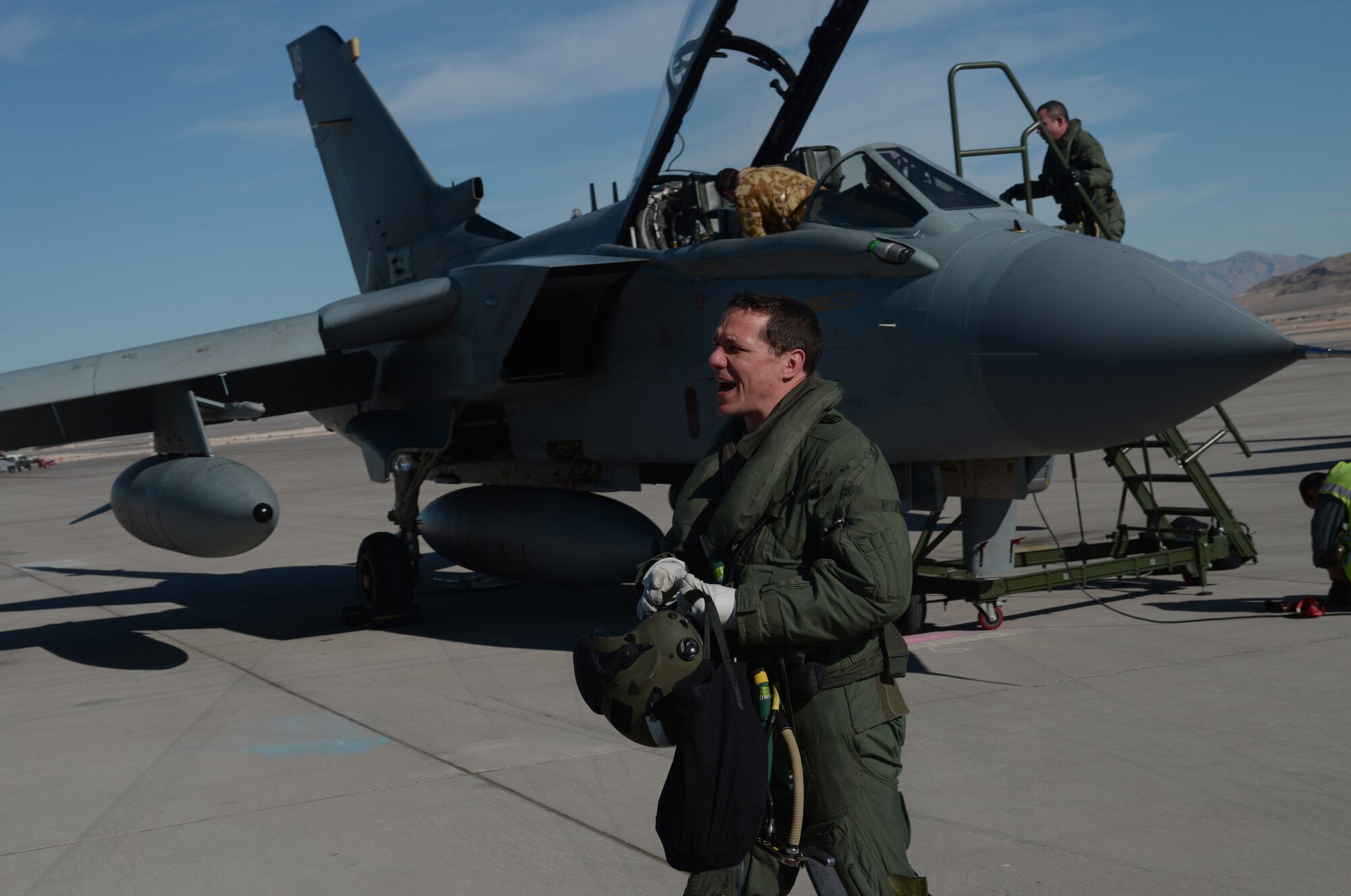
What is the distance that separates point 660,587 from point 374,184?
10.3m

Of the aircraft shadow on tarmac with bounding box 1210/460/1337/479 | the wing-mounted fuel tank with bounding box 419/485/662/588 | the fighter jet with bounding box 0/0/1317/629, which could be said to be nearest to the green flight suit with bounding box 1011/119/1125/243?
the fighter jet with bounding box 0/0/1317/629

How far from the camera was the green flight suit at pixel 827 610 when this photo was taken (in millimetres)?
2623

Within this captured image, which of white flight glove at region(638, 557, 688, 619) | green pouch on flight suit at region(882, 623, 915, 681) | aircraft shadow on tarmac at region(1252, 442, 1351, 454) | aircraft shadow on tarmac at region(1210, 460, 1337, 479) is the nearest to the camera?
white flight glove at region(638, 557, 688, 619)

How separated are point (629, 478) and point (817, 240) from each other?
293 centimetres

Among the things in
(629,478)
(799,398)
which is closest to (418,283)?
(629,478)

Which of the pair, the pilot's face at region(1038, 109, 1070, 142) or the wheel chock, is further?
the pilot's face at region(1038, 109, 1070, 142)

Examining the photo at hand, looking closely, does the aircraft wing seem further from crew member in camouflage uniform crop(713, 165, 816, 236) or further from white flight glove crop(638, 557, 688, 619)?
white flight glove crop(638, 557, 688, 619)

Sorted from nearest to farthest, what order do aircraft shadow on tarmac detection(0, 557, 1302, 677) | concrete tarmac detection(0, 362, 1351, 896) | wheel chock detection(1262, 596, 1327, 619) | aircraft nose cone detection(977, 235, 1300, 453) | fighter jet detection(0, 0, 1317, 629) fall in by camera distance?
concrete tarmac detection(0, 362, 1351, 896), aircraft nose cone detection(977, 235, 1300, 453), fighter jet detection(0, 0, 1317, 629), wheel chock detection(1262, 596, 1327, 619), aircraft shadow on tarmac detection(0, 557, 1302, 677)

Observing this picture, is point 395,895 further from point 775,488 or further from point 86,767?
point 86,767

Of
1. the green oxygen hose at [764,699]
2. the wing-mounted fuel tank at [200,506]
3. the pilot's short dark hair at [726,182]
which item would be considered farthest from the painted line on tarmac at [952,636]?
the green oxygen hose at [764,699]

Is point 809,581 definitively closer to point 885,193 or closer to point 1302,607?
point 885,193

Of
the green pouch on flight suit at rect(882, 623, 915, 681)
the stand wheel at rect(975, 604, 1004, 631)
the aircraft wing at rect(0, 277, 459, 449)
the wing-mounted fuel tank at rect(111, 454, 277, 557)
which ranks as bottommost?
the stand wheel at rect(975, 604, 1004, 631)

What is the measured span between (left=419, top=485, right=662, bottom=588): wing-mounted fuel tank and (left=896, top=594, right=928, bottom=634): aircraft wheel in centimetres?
167

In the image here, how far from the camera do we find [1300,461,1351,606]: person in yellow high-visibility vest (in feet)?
23.6
